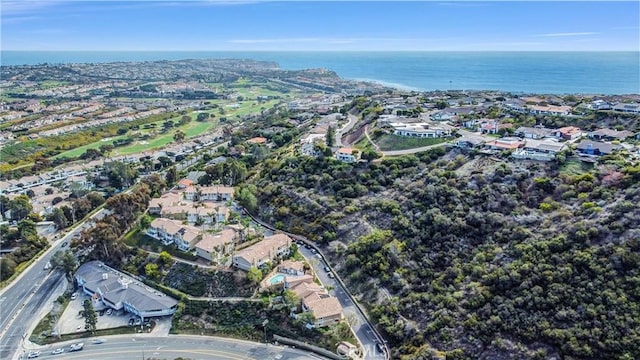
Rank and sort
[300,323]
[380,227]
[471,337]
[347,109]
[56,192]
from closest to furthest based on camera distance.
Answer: [471,337]
[300,323]
[380,227]
[56,192]
[347,109]

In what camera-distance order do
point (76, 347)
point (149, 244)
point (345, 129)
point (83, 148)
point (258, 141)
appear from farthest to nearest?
point (83, 148)
point (258, 141)
point (345, 129)
point (149, 244)
point (76, 347)

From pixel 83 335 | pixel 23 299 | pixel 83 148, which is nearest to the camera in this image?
pixel 83 335

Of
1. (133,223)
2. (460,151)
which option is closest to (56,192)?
(133,223)

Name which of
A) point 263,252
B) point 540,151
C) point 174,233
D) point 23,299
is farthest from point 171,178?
point 540,151

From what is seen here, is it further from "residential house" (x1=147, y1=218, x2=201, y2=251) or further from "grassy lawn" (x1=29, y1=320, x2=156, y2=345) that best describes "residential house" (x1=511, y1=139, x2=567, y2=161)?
"grassy lawn" (x1=29, y1=320, x2=156, y2=345)

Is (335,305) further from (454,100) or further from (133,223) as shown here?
(454,100)

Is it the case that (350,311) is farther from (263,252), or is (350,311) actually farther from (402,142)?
(402,142)
